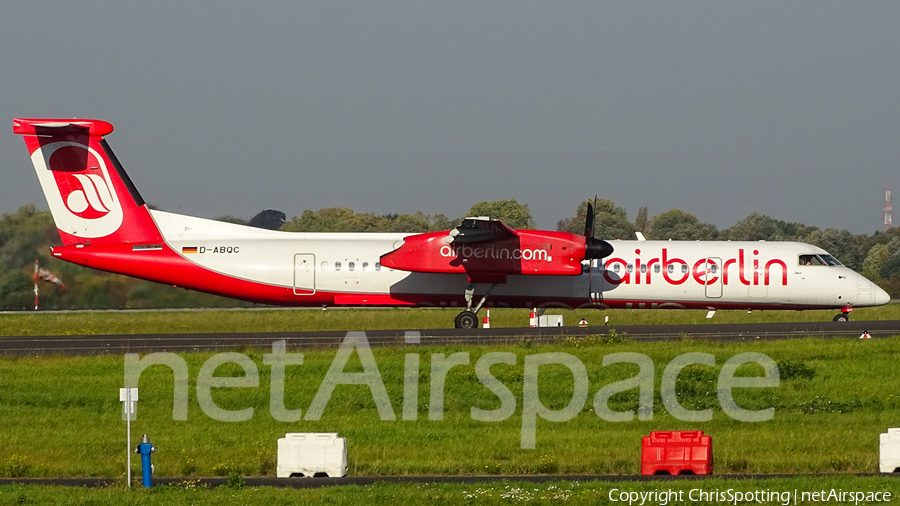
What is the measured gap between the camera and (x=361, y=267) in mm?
30656

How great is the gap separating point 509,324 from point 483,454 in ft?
69.9

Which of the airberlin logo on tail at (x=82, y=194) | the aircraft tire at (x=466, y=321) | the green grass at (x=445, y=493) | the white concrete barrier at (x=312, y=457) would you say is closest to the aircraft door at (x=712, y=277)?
the aircraft tire at (x=466, y=321)

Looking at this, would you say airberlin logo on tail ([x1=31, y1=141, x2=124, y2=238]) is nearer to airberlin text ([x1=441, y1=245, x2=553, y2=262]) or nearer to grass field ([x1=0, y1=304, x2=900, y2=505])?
grass field ([x1=0, y1=304, x2=900, y2=505])

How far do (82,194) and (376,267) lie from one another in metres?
9.20

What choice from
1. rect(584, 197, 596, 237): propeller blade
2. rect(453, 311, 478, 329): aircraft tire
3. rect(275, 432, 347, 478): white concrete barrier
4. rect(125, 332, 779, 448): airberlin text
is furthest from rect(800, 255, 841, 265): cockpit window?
rect(275, 432, 347, 478): white concrete barrier

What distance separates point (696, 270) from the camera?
3050 cm

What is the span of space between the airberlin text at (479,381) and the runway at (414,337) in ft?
5.54

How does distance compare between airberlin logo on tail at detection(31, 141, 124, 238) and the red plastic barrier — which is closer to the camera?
the red plastic barrier

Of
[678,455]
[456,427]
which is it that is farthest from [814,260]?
[678,455]

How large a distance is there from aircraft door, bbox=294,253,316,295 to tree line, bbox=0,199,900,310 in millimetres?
6585

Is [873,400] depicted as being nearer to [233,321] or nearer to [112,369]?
[112,369]

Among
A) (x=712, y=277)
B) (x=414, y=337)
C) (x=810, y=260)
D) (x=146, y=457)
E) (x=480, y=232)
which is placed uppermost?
(x=480, y=232)

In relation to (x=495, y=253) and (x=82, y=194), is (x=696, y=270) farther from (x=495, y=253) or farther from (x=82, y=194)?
(x=82, y=194)

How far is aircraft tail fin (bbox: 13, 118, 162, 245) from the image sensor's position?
29.9 metres
